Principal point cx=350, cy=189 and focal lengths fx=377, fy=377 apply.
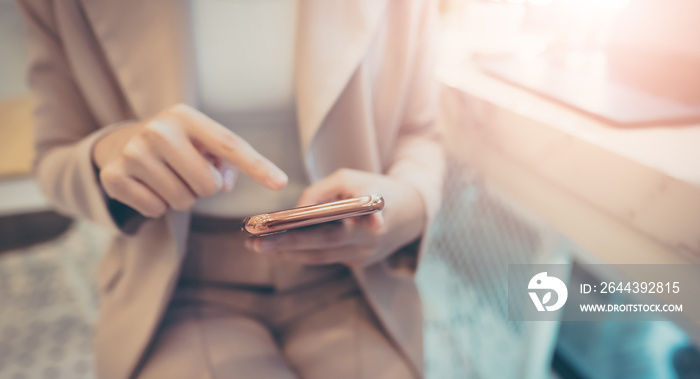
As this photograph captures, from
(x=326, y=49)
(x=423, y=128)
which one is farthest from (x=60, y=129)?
(x=423, y=128)

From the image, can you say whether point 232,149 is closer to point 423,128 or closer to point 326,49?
point 326,49

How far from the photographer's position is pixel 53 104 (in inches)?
12.9

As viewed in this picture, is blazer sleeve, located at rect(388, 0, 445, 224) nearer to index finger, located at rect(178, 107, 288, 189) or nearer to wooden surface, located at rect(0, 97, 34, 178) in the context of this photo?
index finger, located at rect(178, 107, 288, 189)

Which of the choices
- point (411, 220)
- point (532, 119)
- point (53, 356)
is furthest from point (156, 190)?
point (53, 356)

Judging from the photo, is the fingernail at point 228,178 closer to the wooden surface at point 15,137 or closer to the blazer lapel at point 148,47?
the blazer lapel at point 148,47

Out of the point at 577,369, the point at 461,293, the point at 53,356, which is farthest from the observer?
the point at 461,293

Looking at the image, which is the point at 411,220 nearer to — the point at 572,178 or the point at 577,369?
the point at 572,178

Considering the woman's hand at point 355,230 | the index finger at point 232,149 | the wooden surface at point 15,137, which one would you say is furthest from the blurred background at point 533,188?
the index finger at point 232,149

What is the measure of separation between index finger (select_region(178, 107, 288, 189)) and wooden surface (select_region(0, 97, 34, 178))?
479mm

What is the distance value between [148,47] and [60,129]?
0.14m

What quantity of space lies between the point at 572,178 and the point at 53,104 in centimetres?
45

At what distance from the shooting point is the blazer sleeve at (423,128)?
367 mm

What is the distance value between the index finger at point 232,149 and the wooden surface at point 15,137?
1.57 ft

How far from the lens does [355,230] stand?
0.93 feet
